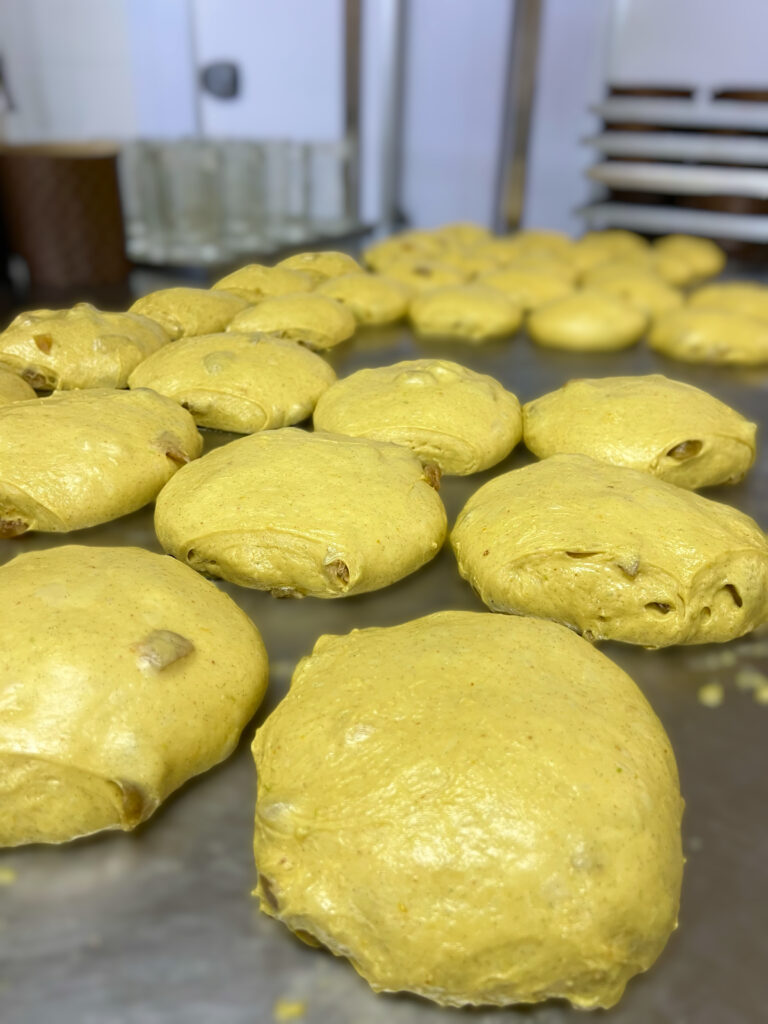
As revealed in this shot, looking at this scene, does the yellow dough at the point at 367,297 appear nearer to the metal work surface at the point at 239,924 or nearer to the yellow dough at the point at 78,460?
the yellow dough at the point at 78,460

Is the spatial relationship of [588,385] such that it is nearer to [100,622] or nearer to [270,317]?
[270,317]

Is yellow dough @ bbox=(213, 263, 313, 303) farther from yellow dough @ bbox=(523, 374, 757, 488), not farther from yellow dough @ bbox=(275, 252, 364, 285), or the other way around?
yellow dough @ bbox=(523, 374, 757, 488)

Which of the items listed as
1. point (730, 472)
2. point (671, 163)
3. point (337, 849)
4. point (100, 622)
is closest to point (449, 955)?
point (337, 849)

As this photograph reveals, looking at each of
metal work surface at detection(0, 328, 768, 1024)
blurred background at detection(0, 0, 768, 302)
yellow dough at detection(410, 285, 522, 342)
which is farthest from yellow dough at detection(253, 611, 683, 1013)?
blurred background at detection(0, 0, 768, 302)

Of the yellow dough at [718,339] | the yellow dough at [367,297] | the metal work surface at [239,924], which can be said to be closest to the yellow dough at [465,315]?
the yellow dough at [367,297]

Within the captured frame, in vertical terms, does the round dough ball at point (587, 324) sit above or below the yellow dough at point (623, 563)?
below

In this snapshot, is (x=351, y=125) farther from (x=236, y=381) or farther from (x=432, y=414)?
(x=432, y=414)
